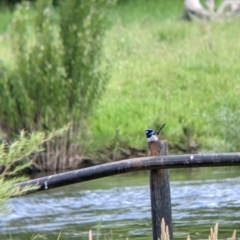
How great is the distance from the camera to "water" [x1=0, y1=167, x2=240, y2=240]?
7801mm

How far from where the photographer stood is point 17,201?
31.9 feet

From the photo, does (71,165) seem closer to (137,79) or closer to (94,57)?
(94,57)

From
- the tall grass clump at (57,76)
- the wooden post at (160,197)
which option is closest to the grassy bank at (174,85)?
the tall grass clump at (57,76)

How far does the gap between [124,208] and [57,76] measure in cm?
320

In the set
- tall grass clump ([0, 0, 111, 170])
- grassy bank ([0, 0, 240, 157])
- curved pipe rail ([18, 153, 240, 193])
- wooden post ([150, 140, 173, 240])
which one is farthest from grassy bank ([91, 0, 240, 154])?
curved pipe rail ([18, 153, 240, 193])

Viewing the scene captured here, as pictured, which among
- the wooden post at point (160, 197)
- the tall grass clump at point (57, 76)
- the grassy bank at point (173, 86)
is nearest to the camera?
the wooden post at point (160, 197)

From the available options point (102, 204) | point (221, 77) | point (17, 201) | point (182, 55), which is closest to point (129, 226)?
point (102, 204)

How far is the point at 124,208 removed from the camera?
9125 millimetres

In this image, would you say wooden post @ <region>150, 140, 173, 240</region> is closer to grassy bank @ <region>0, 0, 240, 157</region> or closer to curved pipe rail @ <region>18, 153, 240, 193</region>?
curved pipe rail @ <region>18, 153, 240, 193</region>

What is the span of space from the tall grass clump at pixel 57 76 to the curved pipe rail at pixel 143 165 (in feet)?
22.7

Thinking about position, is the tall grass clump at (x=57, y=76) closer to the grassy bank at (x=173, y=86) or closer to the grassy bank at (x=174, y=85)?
the grassy bank at (x=173, y=86)

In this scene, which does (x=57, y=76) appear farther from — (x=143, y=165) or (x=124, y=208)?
(x=143, y=165)

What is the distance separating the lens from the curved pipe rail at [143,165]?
4629 millimetres

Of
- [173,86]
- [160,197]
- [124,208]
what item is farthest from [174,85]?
[160,197]
